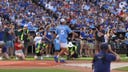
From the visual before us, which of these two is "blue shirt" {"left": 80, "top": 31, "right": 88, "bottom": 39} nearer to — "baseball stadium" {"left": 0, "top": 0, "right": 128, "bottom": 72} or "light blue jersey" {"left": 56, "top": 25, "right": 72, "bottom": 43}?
"baseball stadium" {"left": 0, "top": 0, "right": 128, "bottom": 72}

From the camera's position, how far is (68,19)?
30250 mm

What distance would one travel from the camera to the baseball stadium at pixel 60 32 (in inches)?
793

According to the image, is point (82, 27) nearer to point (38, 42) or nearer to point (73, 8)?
point (73, 8)

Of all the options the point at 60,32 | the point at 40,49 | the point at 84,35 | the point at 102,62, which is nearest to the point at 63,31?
the point at 60,32

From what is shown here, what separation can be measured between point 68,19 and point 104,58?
1971cm

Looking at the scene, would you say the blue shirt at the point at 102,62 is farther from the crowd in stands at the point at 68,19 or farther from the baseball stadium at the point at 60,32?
the crowd in stands at the point at 68,19

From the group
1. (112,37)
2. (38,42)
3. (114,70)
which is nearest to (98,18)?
(112,37)

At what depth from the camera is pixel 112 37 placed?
2756cm

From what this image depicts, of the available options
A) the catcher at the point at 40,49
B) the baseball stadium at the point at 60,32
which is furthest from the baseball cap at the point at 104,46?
the catcher at the point at 40,49

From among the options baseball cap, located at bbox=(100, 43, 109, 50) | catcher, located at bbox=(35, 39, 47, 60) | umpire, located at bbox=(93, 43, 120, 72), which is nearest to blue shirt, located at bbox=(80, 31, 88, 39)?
catcher, located at bbox=(35, 39, 47, 60)

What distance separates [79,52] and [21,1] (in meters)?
9.21

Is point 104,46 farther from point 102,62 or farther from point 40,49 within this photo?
point 40,49

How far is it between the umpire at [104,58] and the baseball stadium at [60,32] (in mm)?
6191

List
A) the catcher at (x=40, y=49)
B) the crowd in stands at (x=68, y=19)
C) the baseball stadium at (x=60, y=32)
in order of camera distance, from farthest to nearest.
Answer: the crowd in stands at (x=68, y=19) → the catcher at (x=40, y=49) → the baseball stadium at (x=60, y=32)
